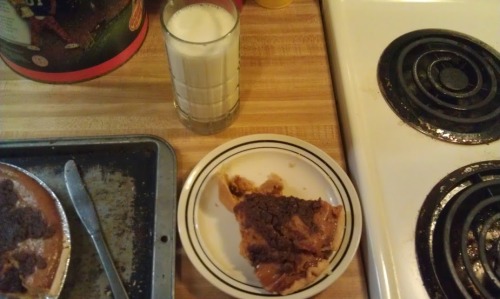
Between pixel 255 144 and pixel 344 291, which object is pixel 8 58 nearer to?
pixel 255 144

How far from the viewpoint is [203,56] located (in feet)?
1.92

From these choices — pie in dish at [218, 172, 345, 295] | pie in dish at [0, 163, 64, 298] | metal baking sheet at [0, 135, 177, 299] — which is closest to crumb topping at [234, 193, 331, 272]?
pie in dish at [218, 172, 345, 295]

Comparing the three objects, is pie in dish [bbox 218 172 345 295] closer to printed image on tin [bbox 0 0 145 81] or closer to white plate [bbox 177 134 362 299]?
white plate [bbox 177 134 362 299]

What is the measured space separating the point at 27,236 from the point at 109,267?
11cm

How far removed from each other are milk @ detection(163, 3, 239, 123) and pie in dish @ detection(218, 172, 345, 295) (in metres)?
0.16

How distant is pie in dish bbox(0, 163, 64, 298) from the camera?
21.0 inches

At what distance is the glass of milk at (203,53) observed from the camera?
0.59 m

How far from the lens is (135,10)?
710 millimetres

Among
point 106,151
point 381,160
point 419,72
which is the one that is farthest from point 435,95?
point 106,151

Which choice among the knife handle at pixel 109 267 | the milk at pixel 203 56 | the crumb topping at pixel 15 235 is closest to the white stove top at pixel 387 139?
the milk at pixel 203 56

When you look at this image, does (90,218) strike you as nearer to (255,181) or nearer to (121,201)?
(121,201)

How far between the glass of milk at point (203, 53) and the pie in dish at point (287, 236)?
163 mm

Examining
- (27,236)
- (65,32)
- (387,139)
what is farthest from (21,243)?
(387,139)

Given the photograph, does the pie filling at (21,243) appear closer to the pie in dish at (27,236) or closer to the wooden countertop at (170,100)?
the pie in dish at (27,236)
